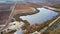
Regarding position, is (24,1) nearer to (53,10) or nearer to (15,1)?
(15,1)

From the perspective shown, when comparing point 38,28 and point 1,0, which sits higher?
point 1,0

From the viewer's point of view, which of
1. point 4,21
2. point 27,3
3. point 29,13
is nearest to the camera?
point 4,21

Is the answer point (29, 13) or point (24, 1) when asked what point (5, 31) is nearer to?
point (29, 13)

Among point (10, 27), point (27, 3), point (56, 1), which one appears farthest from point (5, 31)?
point (56, 1)

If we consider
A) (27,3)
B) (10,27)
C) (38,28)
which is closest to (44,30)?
(38,28)

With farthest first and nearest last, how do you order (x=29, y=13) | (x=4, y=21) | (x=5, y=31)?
1. (x=29, y=13)
2. (x=4, y=21)
3. (x=5, y=31)

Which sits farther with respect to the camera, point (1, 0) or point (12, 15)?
point (1, 0)
